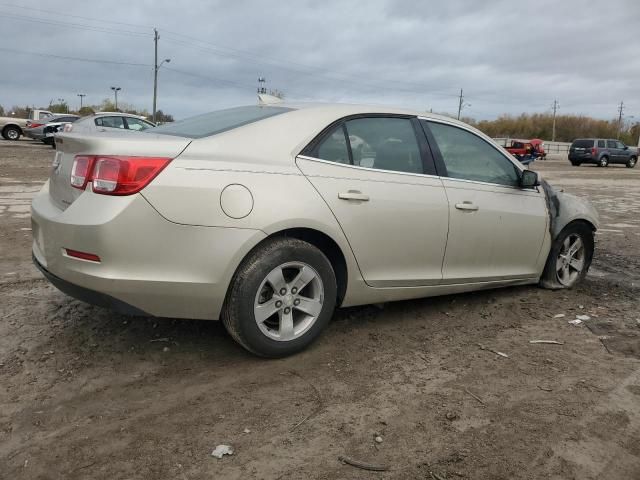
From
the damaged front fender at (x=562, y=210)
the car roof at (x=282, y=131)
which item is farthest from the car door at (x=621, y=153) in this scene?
the car roof at (x=282, y=131)

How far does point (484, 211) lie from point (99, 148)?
2.66 m

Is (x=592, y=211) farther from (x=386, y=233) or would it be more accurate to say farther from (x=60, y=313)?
(x=60, y=313)

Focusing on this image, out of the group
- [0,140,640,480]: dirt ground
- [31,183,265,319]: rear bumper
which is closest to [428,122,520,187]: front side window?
[0,140,640,480]: dirt ground

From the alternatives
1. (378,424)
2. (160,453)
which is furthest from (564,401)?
(160,453)

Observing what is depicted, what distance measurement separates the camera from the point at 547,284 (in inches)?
193

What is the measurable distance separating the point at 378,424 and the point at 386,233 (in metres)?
1.31

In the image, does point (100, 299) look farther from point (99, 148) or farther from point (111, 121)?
point (111, 121)

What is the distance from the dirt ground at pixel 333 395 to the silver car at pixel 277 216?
0.33 meters

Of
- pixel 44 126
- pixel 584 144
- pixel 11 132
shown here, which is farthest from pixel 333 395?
pixel 584 144

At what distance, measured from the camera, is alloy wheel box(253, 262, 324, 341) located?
3.17m

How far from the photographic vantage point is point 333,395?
9.64ft

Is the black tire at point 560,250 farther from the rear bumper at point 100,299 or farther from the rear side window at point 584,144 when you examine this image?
the rear side window at point 584,144

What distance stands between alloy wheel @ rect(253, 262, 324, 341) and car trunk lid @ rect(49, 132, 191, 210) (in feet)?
2.91

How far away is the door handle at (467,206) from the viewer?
3.96 metres
